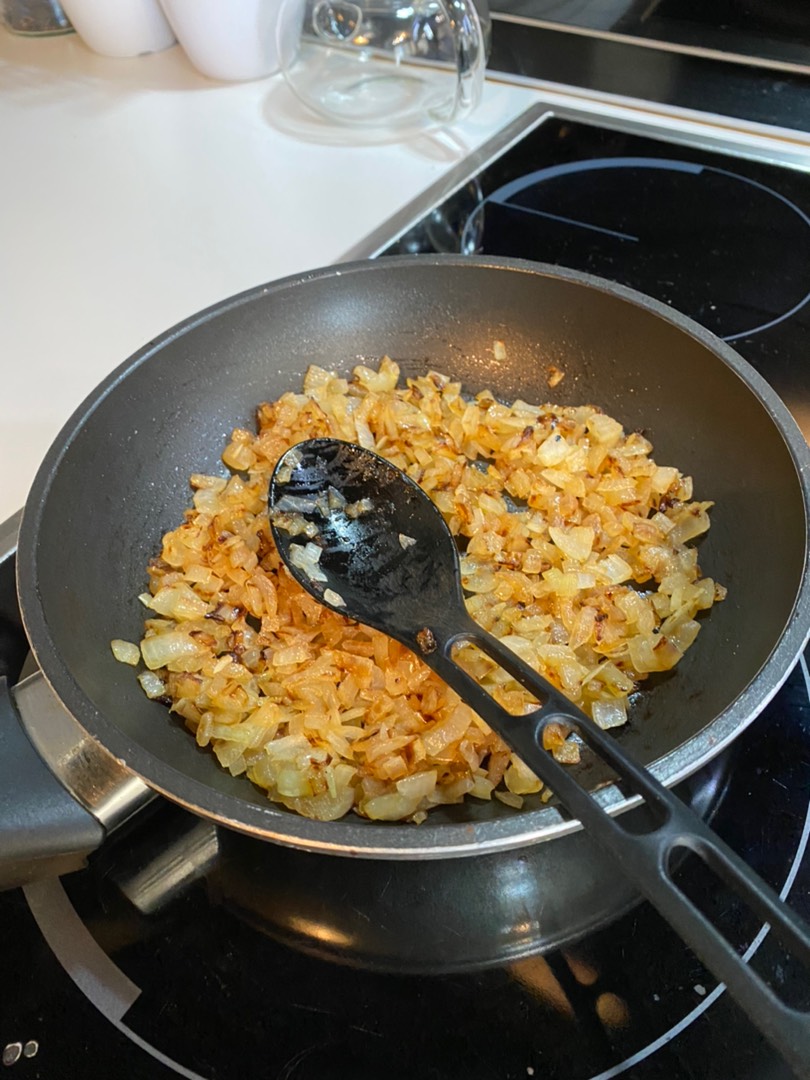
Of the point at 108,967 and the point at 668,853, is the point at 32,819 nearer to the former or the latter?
the point at 108,967

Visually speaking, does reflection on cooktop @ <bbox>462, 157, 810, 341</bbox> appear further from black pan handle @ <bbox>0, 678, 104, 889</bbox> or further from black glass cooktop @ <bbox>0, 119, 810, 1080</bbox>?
black pan handle @ <bbox>0, 678, 104, 889</bbox>

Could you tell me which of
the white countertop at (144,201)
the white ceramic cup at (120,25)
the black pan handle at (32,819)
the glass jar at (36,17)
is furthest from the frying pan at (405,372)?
the glass jar at (36,17)

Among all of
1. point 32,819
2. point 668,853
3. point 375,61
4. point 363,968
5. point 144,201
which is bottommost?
point 363,968

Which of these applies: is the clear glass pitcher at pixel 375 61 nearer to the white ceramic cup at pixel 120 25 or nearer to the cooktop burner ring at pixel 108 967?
the white ceramic cup at pixel 120 25

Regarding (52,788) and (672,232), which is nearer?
(52,788)

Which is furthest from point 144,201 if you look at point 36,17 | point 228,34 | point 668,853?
point 668,853

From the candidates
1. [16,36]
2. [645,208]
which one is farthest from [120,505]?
[16,36]

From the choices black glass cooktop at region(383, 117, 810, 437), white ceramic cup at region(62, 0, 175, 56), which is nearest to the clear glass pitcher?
black glass cooktop at region(383, 117, 810, 437)
